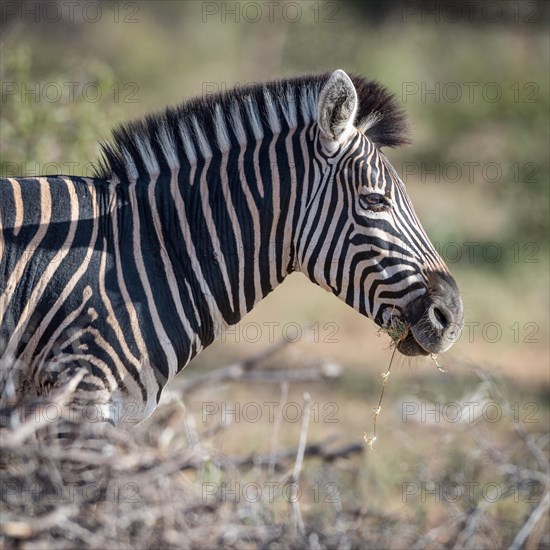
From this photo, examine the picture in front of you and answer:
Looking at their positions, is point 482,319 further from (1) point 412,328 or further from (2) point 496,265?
(1) point 412,328

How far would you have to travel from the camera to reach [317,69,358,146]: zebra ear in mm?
4535

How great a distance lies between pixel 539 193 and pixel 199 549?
12.0 metres

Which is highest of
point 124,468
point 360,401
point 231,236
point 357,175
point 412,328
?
point 357,175

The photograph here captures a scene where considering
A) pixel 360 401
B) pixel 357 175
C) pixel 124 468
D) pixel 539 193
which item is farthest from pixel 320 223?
pixel 539 193

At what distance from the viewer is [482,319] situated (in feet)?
41.3

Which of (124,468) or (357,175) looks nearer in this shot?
(124,468)

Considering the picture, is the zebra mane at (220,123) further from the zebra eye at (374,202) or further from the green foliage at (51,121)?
the green foliage at (51,121)

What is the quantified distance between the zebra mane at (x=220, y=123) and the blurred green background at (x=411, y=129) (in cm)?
58

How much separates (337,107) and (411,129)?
2.40 feet

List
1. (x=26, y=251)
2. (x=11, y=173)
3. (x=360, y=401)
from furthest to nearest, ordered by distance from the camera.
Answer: (x=360, y=401)
(x=11, y=173)
(x=26, y=251)

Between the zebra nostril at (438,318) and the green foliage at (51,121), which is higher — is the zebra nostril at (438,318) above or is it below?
below

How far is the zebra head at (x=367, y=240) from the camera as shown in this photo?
4555mm

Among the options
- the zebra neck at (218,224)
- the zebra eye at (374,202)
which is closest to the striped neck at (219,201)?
the zebra neck at (218,224)

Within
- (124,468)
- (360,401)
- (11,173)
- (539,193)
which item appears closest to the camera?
(124,468)
